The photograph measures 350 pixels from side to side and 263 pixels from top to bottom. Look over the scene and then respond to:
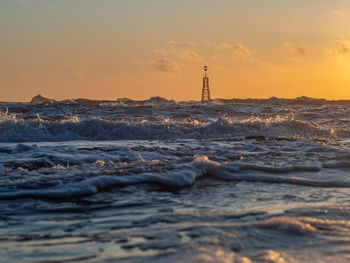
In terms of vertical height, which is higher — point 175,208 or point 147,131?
point 147,131

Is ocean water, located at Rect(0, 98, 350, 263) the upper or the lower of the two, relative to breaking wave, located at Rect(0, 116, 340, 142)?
lower

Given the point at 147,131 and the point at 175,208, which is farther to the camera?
the point at 147,131

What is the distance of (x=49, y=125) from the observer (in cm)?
939

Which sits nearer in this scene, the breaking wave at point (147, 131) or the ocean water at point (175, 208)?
the ocean water at point (175, 208)

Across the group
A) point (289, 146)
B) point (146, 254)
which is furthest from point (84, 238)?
point (289, 146)

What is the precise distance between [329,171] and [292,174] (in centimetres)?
51

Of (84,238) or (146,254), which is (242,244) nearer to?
(146,254)

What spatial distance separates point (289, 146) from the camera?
679cm

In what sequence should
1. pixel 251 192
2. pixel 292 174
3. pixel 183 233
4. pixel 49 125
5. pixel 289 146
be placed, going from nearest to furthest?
pixel 183 233, pixel 251 192, pixel 292 174, pixel 289 146, pixel 49 125

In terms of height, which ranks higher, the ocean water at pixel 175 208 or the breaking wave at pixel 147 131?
the breaking wave at pixel 147 131

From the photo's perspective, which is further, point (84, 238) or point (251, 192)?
point (251, 192)

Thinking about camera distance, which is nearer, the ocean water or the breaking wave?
the ocean water

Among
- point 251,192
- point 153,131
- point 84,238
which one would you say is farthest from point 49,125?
point 84,238

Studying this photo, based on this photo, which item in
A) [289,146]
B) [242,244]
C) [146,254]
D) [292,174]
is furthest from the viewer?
[289,146]
